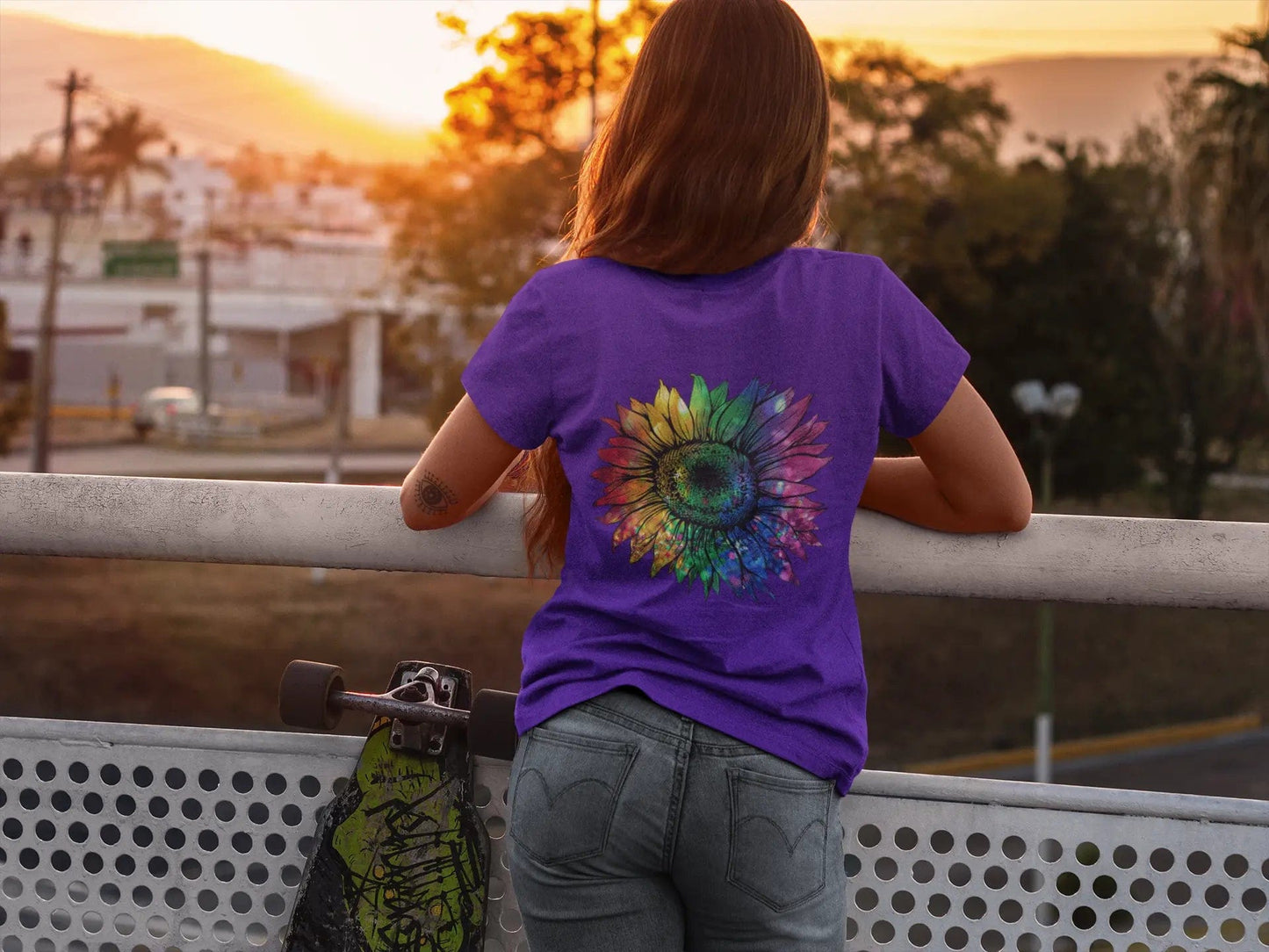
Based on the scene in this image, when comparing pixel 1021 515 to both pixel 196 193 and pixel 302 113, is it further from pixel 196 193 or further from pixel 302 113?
pixel 302 113

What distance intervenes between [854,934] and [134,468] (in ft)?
139

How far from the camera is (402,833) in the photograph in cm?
155

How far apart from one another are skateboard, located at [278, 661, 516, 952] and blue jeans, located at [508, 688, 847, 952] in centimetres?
32

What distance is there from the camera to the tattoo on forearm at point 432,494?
140 centimetres

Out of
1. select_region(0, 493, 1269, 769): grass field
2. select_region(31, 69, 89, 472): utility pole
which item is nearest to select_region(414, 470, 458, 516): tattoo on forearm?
select_region(0, 493, 1269, 769): grass field

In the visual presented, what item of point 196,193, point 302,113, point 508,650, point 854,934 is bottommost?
point 508,650

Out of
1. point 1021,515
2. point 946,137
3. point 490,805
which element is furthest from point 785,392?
point 946,137

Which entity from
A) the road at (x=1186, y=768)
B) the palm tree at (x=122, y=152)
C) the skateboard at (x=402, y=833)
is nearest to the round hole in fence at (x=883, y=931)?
the skateboard at (x=402, y=833)

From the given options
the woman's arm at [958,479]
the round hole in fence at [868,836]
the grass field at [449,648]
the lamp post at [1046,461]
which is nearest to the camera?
the woman's arm at [958,479]

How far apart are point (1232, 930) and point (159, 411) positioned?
1825 inches

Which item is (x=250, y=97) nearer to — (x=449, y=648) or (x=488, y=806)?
(x=449, y=648)

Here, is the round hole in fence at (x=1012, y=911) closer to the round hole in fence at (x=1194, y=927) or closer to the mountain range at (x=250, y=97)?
the round hole in fence at (x=1194, y=927)

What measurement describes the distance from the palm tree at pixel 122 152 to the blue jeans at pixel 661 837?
46.5 meters

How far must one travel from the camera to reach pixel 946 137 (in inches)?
1043
